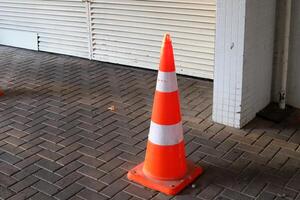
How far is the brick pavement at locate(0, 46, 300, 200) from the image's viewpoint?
333 centimetres

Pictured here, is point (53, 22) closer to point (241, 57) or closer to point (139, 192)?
point (241, 57)

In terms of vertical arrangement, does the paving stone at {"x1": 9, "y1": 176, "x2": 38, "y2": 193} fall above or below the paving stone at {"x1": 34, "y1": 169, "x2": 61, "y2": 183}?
below

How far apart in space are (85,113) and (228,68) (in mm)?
1569

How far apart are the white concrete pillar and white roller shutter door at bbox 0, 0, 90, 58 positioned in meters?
2.87

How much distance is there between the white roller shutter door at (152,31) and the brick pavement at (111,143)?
28cm

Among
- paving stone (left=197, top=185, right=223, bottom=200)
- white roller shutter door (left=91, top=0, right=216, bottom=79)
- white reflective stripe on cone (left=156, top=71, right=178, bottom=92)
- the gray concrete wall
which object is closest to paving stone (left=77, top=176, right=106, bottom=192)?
paving stone (left=197, top=185, right=223, bottom=200)

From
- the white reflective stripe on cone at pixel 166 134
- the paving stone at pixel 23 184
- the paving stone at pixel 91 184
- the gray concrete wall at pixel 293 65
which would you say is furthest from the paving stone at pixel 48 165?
the gray concrete wall at pixel 293 65

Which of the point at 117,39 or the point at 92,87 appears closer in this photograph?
the point at 92,87

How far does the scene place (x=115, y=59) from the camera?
6.34m

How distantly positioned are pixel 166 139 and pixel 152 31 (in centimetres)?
280

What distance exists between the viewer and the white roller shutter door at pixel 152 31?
215 inches

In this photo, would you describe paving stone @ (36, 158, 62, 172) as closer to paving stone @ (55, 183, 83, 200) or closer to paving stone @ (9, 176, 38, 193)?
paving stone @ (9, 176, 38, 193)

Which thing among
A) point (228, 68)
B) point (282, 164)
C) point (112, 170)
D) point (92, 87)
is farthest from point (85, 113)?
point (282, 164)

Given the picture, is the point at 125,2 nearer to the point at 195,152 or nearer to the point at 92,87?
the point at 92,87
